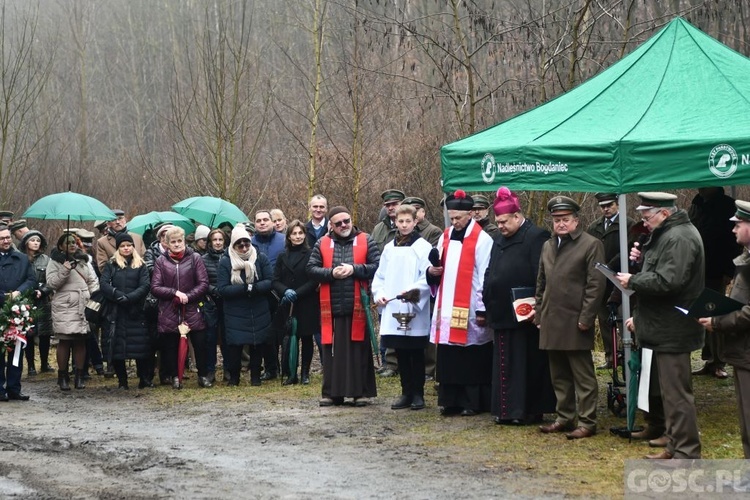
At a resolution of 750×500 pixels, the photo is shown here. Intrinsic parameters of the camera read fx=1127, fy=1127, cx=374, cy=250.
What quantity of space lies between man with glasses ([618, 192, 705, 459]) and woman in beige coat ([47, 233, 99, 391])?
7.54 metres

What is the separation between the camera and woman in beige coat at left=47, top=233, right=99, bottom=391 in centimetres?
1384

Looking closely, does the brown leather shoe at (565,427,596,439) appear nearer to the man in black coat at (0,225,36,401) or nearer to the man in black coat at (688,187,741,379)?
the man in black coat at (688,187,741,379)

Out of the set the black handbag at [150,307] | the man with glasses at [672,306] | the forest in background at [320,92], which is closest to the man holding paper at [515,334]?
the man with glasses at [672,306]

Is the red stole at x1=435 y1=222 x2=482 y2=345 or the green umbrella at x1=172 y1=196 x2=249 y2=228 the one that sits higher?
the green umbrella at x1=172 y1=196 x2=249 y2=228

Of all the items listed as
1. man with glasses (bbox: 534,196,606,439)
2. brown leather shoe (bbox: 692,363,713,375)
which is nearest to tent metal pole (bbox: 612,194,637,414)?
man with glasses (bbox: 534,196,606,439)

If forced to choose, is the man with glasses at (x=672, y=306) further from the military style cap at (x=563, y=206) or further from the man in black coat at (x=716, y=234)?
the man in black coat at (x=716, y=234)

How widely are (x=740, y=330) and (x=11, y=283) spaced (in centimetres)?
899

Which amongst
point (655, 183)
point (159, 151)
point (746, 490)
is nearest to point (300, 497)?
point (746, 490)

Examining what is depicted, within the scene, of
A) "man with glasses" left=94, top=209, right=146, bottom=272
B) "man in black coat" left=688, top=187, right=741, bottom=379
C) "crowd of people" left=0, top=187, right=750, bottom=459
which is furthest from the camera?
"man with glasses" left=94, top=209, right=146, bottom=272

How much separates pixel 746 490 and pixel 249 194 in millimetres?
21020

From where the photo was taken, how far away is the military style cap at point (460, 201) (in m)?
11.0

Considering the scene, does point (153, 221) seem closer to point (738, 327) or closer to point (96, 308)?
point (96, 308)

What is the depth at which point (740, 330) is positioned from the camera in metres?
7.74

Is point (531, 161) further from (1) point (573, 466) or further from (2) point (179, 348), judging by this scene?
(2) point (179, 348)
